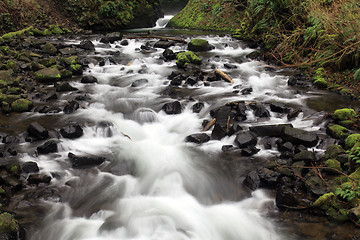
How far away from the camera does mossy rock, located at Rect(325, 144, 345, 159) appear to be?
4.40 metres

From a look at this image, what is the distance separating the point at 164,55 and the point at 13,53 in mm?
5534

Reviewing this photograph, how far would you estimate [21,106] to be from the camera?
6438 mm

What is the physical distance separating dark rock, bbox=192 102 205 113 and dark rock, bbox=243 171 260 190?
9.14ft

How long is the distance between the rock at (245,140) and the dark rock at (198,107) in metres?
1.71

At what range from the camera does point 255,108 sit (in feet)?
21.2

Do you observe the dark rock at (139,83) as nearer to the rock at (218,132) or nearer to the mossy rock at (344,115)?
the rock at (218,132)

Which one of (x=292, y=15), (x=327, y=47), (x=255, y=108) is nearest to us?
(x=255, y=108)

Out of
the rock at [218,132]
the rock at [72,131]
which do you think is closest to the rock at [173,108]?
the rock at [218,132]

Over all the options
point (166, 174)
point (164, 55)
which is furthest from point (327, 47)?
point (166, 174)

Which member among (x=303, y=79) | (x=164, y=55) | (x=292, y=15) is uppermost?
(x=292, y=15)

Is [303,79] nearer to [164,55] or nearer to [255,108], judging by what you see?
[255,108]

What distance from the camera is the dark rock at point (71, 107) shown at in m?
6.52

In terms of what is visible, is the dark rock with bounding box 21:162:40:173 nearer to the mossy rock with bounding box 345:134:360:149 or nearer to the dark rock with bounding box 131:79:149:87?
the dark rock with bounding box 131:79:149:87

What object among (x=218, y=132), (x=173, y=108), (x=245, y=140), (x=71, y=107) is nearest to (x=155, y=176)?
(x=218, y=132)
